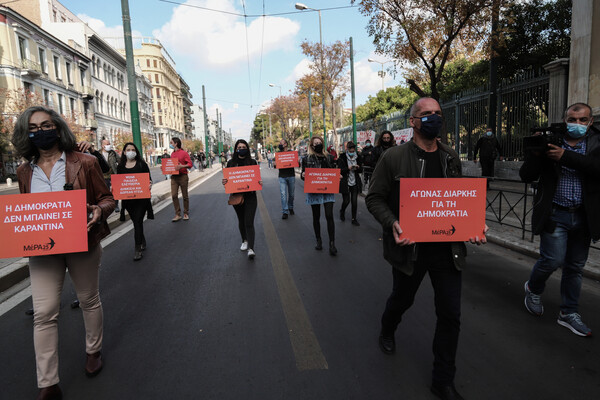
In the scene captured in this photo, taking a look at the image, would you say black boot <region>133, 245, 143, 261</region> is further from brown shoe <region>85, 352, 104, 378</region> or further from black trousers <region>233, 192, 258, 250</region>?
brown shoe <region>85, 352, 104, 378</region>

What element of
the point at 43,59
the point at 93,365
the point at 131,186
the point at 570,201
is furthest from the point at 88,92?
the point at 570,201

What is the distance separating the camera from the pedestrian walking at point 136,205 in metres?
6.02

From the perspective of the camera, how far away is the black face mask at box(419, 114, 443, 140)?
246cm

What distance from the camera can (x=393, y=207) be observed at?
8.54 feet

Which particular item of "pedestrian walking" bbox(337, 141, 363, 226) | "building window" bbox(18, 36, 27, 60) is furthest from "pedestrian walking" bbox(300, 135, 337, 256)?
"building window" bbox(18, 36, 27, 60)

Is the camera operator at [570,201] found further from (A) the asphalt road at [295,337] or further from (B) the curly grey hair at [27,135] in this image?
(B) the curly grey hair at [27,135]

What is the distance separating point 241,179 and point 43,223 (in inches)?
136

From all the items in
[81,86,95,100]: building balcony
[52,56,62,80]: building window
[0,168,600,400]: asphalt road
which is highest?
[52,56,62,80]: building window

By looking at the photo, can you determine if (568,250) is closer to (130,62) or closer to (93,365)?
(93,365)

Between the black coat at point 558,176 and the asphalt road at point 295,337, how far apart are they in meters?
0.98

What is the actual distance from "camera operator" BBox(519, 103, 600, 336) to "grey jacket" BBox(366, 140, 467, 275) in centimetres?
107

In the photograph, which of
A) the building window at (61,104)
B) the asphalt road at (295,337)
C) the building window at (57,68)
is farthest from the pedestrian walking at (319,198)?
the building window at (57,68)

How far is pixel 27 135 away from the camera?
2.55m

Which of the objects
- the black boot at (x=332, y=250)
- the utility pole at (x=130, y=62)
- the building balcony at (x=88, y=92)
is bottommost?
the black boot at (x=332, y=250)
